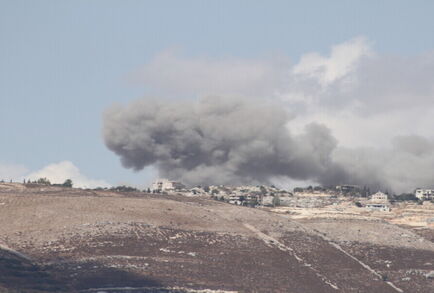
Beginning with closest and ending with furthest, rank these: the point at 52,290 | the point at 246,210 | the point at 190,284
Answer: the point at 52,290 → the point at 190,284 → the point at 246,210

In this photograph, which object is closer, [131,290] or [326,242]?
[131,290]

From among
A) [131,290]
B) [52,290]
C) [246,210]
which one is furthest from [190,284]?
[246,210]

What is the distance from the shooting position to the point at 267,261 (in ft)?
423

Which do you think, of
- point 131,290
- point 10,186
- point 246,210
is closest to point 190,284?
point 131,290

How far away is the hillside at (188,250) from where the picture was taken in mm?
112312

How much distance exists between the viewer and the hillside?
112 m

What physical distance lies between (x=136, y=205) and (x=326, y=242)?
3144 cm

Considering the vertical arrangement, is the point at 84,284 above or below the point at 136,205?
below

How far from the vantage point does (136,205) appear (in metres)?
152

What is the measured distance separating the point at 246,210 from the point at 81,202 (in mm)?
30542

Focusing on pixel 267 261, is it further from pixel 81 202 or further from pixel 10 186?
pixel 10 186

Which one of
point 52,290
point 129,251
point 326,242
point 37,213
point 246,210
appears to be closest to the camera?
point 52,290

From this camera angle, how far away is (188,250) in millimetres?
129625

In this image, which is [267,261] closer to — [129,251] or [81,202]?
[129,251]
